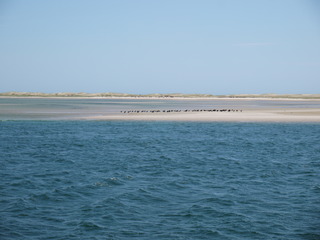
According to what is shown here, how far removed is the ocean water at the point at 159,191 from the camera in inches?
429

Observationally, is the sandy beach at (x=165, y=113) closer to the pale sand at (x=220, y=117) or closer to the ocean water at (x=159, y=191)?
the pale sand at (x=220, y=117)

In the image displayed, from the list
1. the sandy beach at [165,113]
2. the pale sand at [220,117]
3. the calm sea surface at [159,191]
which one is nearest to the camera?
the calm sea surface at [159,191]

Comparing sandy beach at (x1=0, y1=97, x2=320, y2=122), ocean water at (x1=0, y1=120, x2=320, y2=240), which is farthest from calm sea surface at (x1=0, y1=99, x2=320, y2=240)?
sandy beach at (x1=0, y1=97, x2=320, y2=122)

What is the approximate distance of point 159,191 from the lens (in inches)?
583

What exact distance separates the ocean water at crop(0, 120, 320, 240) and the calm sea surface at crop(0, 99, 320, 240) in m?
0.03

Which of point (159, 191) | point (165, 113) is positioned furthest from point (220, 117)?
point (159, 191)

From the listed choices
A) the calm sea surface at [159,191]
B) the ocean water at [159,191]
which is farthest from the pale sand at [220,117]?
the ocean water at [159,191]

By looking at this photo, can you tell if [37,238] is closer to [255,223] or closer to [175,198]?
[175,198]

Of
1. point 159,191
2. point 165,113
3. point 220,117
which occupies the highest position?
point 165,113

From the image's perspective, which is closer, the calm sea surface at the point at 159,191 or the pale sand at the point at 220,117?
the calm sea surface at the point at 159,191

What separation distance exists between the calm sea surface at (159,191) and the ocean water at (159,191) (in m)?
0.03

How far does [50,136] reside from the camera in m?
33.8

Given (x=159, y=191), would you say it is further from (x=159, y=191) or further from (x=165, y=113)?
(x=165, y=113)

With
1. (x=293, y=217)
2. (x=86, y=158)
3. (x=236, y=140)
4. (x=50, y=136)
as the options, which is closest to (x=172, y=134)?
(x=236, y=140)
